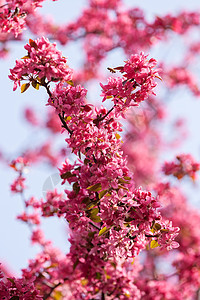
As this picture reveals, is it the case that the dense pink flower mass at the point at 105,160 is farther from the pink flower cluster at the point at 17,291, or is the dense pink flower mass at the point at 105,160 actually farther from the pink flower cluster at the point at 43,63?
the pink flower cluster at the point at 17,291

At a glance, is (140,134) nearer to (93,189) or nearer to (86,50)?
(86,50)

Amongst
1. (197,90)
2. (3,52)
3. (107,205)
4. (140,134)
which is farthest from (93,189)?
(140,134)

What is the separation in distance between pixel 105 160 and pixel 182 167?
2210mm

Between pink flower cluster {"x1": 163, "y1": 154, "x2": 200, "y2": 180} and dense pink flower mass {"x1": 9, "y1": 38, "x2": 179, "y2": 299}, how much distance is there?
1.87 m

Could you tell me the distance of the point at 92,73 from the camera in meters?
8.74

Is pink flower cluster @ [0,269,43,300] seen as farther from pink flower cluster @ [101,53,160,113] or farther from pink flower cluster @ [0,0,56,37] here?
pink flower cluster @ [0,0,56,37]

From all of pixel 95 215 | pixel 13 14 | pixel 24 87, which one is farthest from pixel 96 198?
pixel 13 14

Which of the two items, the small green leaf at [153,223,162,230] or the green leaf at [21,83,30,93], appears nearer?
the small green leaf at [153,223,162,230]

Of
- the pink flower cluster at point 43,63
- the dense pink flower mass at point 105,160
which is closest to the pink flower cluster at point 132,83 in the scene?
the dense pink flower mass at point 105,160

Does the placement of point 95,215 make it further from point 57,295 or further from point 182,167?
point 182,167

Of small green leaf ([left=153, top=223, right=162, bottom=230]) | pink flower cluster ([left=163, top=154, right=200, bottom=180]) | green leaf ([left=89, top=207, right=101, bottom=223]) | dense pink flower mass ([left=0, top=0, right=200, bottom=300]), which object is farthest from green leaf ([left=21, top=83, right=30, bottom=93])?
pink flower cluster ([left=163, top=154, right=200, bottom=180])

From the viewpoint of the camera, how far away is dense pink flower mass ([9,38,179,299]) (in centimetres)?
207

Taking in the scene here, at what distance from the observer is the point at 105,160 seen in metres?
2.17

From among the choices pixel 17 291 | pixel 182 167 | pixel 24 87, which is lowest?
pixel 17 291
